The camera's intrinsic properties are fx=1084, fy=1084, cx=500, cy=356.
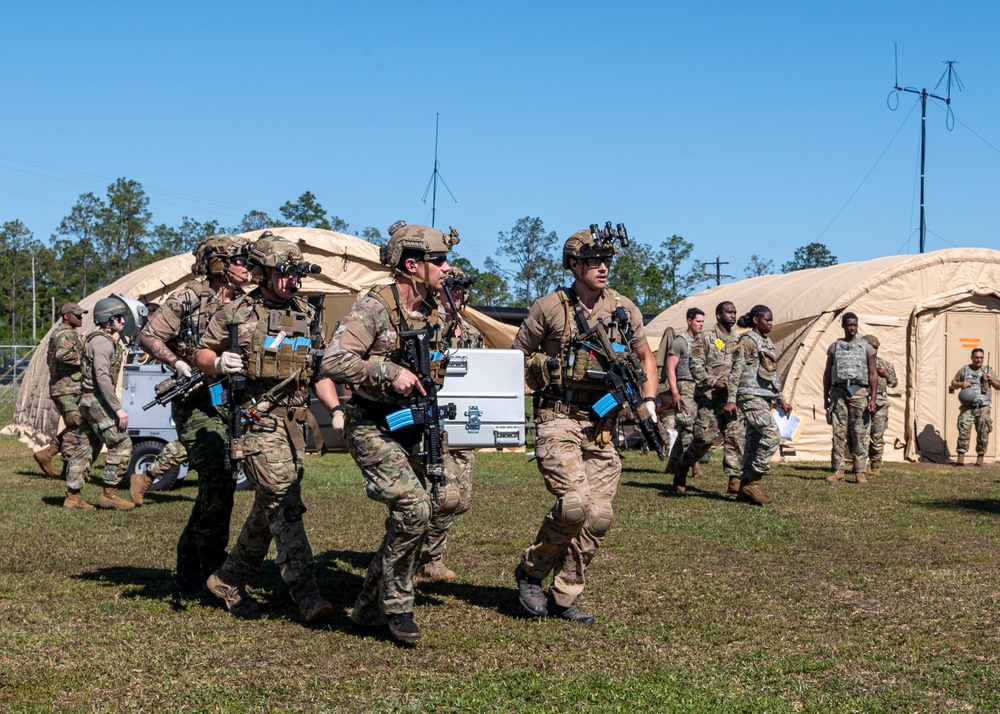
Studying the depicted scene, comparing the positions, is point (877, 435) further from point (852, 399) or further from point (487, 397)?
point (487, 397)

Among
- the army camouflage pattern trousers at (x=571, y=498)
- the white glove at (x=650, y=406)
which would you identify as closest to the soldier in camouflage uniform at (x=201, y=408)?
the army camouflage pattern trousers at (x=571, y=498)

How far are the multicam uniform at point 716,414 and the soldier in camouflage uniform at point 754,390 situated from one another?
0.12 m

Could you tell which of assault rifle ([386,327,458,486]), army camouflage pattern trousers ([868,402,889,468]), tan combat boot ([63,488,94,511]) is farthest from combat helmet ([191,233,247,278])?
army camouflage pattern trousers ([868,402,889,468])

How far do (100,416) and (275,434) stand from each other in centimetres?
602

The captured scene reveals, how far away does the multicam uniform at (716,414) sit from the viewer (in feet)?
40.0

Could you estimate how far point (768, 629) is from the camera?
618 centimetres

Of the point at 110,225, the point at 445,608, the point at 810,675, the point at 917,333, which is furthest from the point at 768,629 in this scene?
the point at 110,225

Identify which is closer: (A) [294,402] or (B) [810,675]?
(B) [810,675]

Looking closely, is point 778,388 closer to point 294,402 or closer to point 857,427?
point 857,427

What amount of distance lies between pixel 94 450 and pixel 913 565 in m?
8.21

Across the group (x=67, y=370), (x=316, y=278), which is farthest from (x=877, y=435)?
(x=67, y=370)

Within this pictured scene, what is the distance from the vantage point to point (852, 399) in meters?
14.2

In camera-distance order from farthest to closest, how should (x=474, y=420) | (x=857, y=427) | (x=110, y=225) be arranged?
(x=110, y=225) < (x=857, y=427) < (x=474, y=420)

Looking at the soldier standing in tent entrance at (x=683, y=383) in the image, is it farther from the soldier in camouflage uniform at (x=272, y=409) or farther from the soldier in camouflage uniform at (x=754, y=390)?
the soldier in camouflage uniform at (x=272, y=409)
